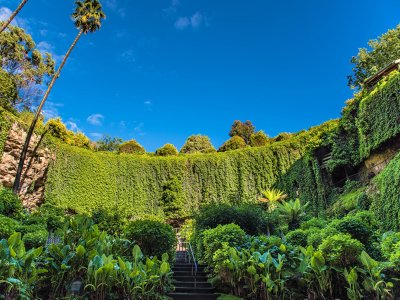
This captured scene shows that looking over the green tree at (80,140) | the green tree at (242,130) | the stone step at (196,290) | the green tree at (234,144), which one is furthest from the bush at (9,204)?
the green tree at (242,130)

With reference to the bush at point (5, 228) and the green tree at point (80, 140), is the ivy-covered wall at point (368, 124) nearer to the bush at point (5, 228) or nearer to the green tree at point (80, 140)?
the bush at point (5, 228)

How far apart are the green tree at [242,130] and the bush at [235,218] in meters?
24.8

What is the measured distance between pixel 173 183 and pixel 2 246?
19455 mm

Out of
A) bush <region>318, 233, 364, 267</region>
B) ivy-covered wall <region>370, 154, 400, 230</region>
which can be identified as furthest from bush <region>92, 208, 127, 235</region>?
ivy-covered wall <region>370, 154, 400, 230</region>

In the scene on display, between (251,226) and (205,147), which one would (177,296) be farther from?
(205,147)

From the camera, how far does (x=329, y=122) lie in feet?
75.9

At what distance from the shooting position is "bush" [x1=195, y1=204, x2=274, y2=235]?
13.5 metres

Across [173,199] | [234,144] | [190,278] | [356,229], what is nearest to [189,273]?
[190,278]

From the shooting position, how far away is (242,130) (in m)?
38.7

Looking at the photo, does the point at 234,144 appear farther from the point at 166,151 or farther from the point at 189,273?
the point at 189,273

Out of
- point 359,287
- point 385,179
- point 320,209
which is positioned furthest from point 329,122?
point 359,287

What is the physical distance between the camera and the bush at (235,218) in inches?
531

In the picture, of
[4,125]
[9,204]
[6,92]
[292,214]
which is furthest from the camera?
[6,92]

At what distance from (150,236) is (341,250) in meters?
5.93
